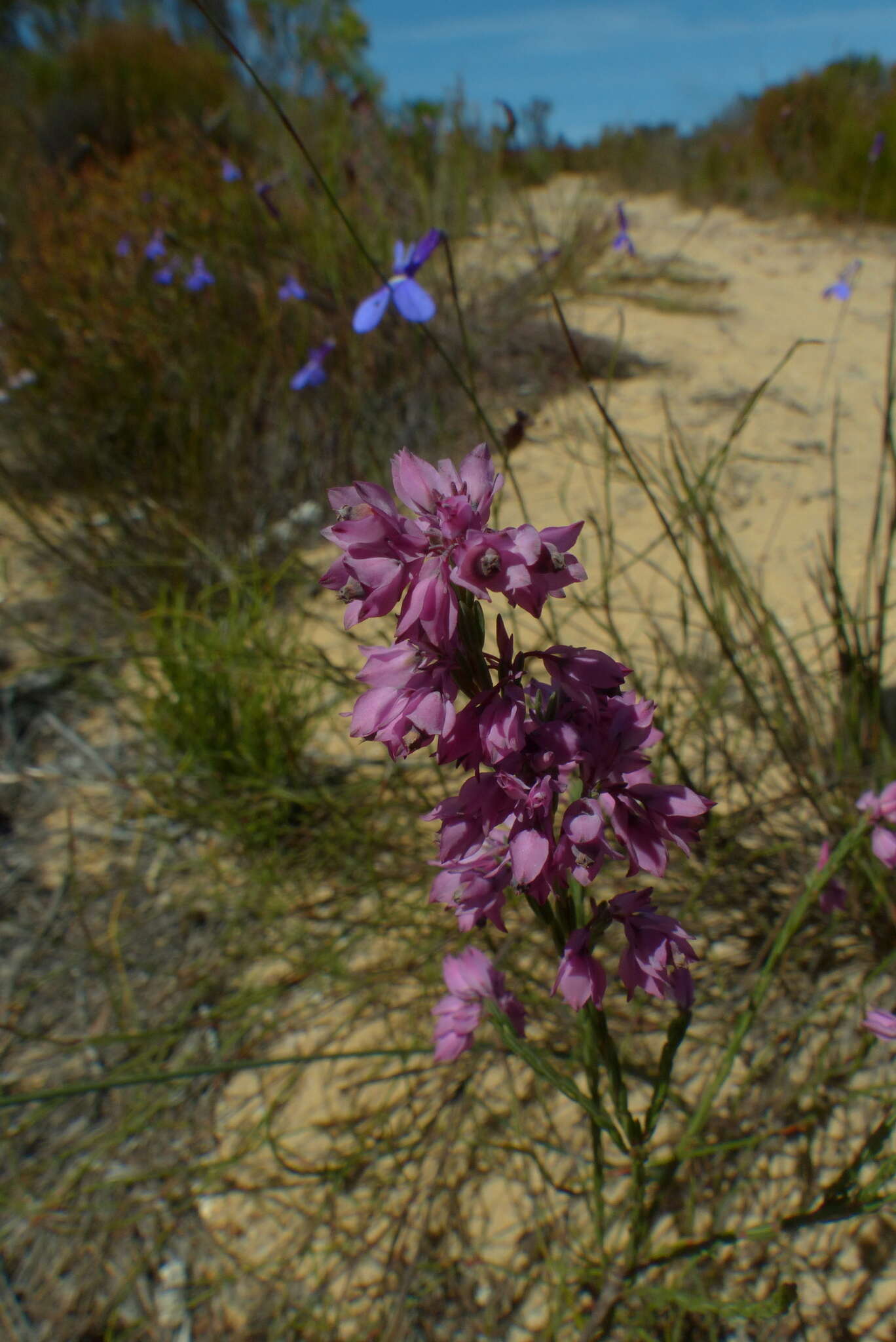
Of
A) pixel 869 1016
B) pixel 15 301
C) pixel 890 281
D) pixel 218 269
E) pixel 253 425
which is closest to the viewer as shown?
pixel 869 1016

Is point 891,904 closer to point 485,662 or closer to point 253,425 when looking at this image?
point 485,662

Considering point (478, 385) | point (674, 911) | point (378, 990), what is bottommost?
point (378, 990)

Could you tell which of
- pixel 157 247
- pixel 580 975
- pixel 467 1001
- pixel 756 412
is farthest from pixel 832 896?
pixel 157 247

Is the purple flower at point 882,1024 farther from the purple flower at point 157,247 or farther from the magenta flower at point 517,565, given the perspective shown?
the purple flower at point 157,247

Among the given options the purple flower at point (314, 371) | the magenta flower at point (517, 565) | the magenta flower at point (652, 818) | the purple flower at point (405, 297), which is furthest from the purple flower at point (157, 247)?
the magenta flower at point (652, 818)

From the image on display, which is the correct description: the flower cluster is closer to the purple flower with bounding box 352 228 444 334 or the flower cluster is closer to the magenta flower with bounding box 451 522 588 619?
the magenta flower with bounding box 451 522 588 619

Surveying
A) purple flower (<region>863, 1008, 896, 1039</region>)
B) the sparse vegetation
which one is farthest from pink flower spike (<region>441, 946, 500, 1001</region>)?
purple flower (<region>863, 1008, 896, 1039</region>)

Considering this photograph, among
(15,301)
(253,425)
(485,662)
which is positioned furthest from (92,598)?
(485,662)
